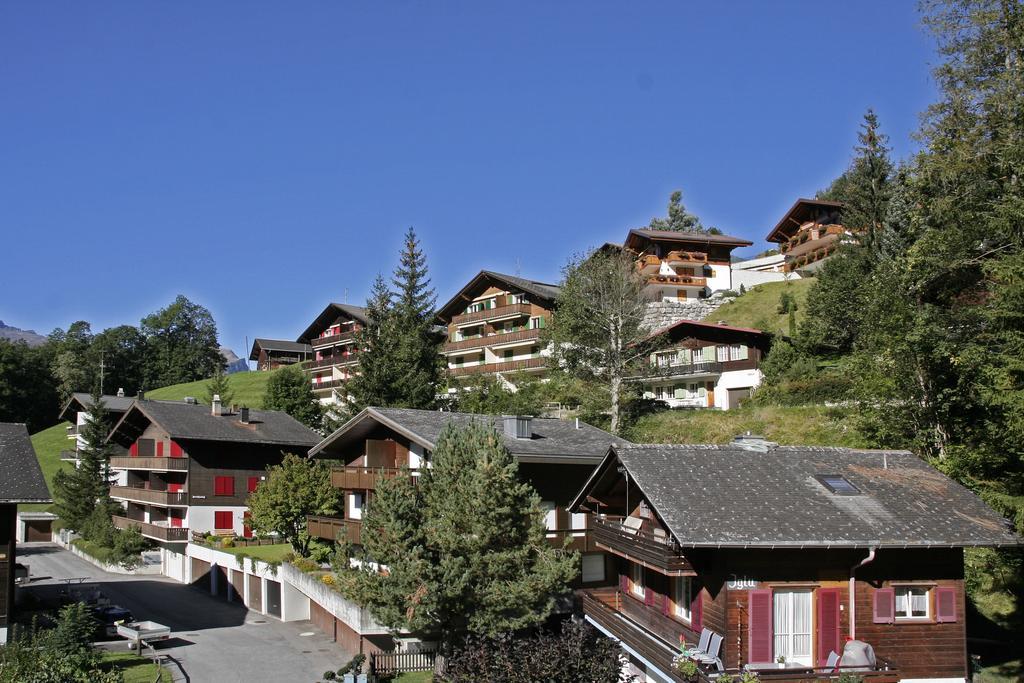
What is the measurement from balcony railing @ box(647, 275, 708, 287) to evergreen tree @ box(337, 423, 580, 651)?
168ft

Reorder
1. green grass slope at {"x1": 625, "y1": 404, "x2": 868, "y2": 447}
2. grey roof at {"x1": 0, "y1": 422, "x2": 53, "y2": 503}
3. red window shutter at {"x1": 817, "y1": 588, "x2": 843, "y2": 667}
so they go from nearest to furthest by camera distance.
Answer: red window shutter at {"x1": 817, "y1": 588, "x2": 843, "y2": 667} → grey roof at {"x1": 0, "y1": 422, "x2": 53, "y2": 503} → green grass slope at {"x1": 625, "y1": 404, "x2": 868, "y2": 447}

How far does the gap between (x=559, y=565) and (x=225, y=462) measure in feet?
116

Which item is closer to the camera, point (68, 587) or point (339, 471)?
point (339, 471)

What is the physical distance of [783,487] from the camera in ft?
67.1

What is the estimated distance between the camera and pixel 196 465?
Answer: 50.2 metres

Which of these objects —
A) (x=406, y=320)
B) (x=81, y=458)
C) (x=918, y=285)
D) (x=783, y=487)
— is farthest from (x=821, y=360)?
(x=81, y=458)

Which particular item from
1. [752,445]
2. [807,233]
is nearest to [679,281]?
[807,233]

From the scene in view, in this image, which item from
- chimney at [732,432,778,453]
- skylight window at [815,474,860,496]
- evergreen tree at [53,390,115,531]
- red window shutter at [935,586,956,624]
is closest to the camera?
red window shutter at [935,586,956,624]

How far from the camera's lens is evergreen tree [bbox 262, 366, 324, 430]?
68500 mm

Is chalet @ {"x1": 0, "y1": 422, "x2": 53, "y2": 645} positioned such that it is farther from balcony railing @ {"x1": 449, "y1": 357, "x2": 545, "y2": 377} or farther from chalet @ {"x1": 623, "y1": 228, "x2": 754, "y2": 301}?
chalet @ {"x1": 623, "y1": 228, "x2": 754, "y2": 301}

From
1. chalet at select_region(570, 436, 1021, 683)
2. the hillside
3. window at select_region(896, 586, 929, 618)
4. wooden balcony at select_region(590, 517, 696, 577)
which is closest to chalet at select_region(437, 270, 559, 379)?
the hillside

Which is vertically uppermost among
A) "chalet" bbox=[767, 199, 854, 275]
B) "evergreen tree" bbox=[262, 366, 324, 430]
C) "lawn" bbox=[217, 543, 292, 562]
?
"chalet" bbox=[767, 199, 854, 275]

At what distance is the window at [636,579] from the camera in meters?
24.7

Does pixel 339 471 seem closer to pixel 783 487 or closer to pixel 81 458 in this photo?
pixel 783 487
